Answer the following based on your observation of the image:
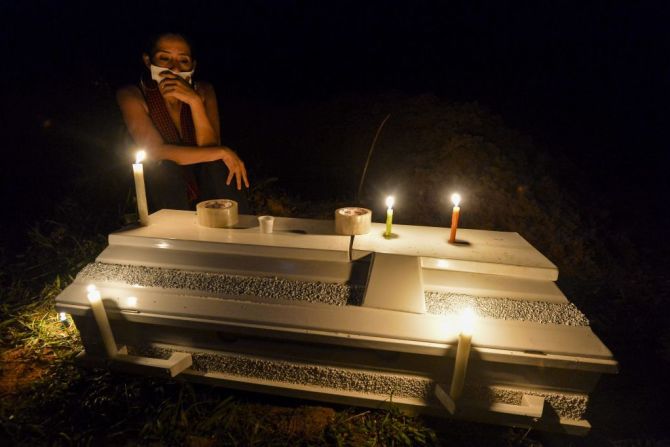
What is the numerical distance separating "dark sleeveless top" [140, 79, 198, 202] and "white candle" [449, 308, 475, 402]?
263 cm

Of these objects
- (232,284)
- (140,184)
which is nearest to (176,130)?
(140,184)

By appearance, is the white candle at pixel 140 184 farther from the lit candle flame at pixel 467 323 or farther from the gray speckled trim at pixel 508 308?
the lit candle flame at pixel 467 323

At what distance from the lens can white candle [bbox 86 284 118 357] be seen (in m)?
2.04

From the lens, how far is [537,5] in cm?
905

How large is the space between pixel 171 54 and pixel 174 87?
238 millimetres

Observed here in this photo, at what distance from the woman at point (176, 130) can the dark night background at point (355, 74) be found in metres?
2.29

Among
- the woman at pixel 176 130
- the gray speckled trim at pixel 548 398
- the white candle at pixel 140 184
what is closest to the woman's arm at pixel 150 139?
the woman at pixel 176 130

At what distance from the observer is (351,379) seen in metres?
2.17

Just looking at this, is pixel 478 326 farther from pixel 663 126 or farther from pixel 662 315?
pixel 663 126

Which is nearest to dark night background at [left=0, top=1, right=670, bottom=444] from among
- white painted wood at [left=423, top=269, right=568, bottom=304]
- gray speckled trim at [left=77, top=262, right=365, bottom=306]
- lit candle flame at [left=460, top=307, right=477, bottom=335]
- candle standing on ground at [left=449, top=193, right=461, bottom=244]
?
candle standing on ground at [left=449, top=193, right=461, bottom=244]

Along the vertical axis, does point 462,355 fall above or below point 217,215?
below

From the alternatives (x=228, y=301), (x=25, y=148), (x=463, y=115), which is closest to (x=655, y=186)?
(x=463, y=115)

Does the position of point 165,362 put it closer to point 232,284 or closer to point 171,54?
point 232,284

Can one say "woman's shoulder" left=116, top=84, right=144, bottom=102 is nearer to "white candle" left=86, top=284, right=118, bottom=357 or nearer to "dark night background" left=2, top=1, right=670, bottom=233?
"white candle" left=86, top=284, right=118, bottom=357
